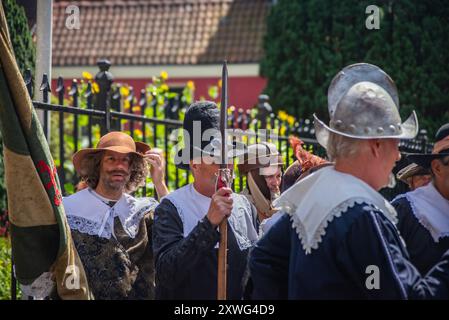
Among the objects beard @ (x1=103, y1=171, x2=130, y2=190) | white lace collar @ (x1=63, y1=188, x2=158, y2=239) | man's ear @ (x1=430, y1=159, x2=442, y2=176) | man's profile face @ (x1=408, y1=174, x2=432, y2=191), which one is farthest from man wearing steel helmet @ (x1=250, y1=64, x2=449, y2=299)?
man's profile face @ (x1=408, y1=174, x2=432, y2=191)

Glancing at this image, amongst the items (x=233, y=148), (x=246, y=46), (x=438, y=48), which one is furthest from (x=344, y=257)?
(x=246, y=46)

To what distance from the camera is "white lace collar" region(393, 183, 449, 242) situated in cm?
426

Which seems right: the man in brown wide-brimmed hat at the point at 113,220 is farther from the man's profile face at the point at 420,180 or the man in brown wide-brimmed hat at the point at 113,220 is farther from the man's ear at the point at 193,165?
the man's profile face at the point at 420,180

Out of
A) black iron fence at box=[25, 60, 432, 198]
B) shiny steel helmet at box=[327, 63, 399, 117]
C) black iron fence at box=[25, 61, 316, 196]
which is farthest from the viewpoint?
black iron fence at box=[25, 60, 432, 198]

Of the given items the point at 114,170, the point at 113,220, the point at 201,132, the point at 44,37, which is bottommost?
the point at 113,220

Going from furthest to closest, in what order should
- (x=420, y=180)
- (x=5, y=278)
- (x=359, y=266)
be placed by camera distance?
(x=5, y=278) < (x=420, y=180) < (x=359, y=266)

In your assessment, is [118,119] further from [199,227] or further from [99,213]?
[199,227]

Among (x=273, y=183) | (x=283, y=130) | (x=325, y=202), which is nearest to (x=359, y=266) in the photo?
(x=325, y=202)

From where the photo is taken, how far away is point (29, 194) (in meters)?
3.79

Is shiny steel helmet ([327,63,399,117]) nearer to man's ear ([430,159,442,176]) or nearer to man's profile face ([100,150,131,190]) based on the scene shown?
man's ear ([430,159,442,176])

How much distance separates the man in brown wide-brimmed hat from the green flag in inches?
26.3

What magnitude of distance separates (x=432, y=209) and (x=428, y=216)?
0.07 meters

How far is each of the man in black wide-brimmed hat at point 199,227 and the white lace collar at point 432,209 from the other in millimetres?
813
